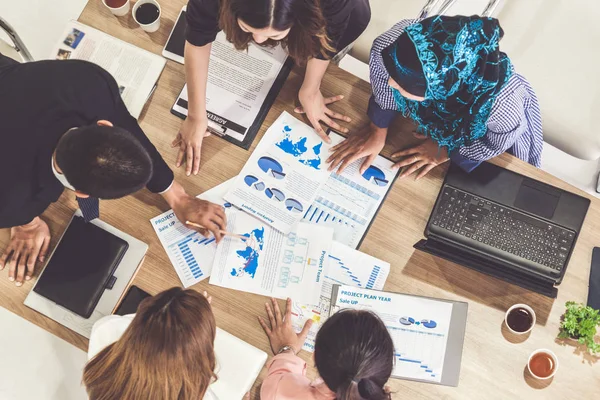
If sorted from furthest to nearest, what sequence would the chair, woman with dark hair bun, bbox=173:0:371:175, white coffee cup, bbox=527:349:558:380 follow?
1. the chair
2. white coffee cup, bbox=527:349:558:380
3. woman with dark hair bun, bbox=173:0:371:175

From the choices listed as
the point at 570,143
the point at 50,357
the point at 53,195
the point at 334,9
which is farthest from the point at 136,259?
the point at 570,143

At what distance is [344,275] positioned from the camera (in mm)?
1412

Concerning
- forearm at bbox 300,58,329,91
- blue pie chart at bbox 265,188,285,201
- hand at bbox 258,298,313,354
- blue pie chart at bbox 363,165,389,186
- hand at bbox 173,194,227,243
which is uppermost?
forearm at bbox 300,58,329,91

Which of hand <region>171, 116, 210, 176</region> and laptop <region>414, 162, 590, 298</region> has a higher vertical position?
laptop <region>414, 162, 590, 298</region>

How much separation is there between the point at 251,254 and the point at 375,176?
387 mm

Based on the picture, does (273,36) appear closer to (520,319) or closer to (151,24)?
(151,24)

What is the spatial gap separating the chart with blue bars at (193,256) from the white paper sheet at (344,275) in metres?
0.25

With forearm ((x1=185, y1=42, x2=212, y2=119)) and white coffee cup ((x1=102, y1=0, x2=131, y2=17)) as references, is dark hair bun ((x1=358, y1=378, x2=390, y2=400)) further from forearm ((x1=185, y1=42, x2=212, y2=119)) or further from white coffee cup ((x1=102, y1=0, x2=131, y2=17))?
white coffee cup ((x1=102, y1=0, x2=131, y2=17))

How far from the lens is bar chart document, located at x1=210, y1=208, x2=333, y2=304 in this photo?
1398mm

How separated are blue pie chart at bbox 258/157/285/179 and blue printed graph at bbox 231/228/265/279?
5.9 inches

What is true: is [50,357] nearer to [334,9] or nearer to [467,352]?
[467,352]

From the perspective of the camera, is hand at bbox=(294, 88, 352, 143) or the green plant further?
hand at bbox=(294, 88, 352, 143)

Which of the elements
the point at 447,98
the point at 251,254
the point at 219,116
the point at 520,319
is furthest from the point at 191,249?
the point at 520,319

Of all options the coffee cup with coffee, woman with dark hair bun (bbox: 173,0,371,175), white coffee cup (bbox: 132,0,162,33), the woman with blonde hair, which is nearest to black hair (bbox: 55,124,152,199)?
the woman with blonde hair
